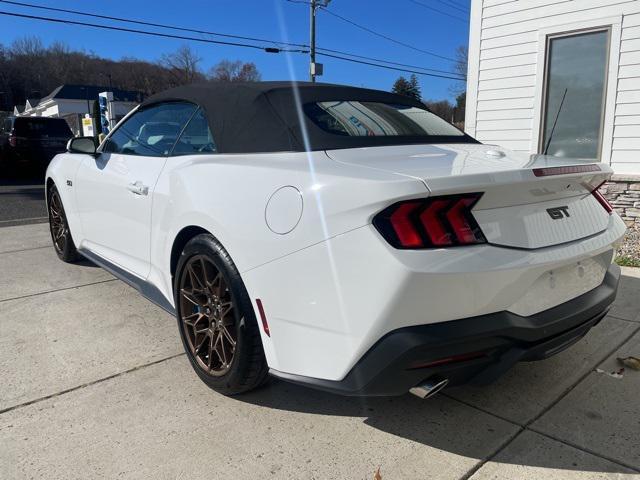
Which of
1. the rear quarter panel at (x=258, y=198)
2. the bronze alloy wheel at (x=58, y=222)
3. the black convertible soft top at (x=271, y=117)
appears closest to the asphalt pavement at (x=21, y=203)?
the bronze alloy wheel at (x=58, y=222)

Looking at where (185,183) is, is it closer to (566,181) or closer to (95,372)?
(95,372)

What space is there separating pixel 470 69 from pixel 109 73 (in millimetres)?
55004

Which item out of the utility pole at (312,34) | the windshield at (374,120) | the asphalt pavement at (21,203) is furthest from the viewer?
the utility pole at (312,34)

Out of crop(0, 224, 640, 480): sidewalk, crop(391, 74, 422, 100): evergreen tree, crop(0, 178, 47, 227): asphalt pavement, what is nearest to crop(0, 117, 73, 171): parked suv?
crop(0, 178, 47, 227): asphalt pavement

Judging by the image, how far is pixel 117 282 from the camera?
4.36 metres

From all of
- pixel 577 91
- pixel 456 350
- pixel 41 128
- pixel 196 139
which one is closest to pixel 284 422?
pixel 456 350

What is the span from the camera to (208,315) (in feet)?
8.33

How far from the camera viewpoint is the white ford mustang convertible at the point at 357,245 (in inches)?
69.3

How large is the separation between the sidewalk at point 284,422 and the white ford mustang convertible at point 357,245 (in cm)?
27

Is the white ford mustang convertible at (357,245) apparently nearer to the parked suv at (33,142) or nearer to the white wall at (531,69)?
the white wall at (531,69)

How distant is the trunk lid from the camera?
184cm

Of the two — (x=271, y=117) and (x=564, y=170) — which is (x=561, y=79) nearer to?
(x=564, y=170)

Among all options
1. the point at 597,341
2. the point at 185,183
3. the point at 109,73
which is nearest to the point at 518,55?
the point at 597,341

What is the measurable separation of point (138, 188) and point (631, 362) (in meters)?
2.95
